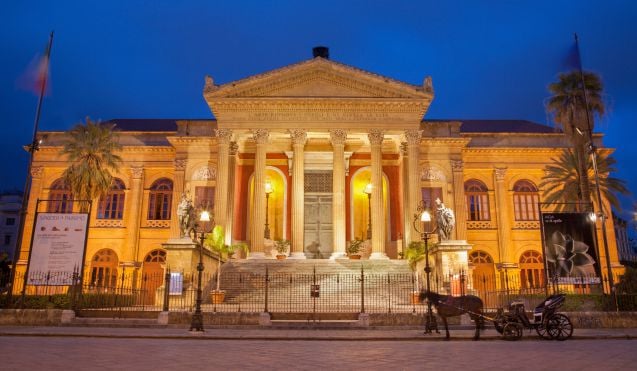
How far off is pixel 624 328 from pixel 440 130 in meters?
20.9

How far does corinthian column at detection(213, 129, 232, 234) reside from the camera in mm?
29062

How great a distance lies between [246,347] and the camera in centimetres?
1087

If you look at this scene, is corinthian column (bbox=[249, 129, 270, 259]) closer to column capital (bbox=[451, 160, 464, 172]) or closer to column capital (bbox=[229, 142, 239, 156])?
column capital (bbox=[229, 142, 239, 156])

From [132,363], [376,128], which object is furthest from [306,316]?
[376,128]

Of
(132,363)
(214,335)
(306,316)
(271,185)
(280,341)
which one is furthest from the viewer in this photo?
(271,185)

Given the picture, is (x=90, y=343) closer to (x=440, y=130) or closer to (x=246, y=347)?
(x=246, y=347)

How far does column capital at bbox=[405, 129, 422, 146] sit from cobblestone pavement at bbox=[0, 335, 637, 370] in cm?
1889

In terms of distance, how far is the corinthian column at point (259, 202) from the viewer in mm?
28172

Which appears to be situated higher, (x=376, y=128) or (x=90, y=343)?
(x=376, y=128)

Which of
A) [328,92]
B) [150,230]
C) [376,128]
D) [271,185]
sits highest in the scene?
[328,92]

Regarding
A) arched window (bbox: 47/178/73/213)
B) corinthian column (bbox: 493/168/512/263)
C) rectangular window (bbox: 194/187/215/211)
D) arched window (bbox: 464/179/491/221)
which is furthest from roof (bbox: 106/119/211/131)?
corinthian column (bbox: 493/168/512/263)

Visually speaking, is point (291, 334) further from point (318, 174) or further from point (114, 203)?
point (114, 203)

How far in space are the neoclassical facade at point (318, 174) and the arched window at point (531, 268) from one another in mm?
93

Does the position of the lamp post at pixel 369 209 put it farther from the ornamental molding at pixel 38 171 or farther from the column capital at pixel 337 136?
the ornamental molding at pixel 38 171
